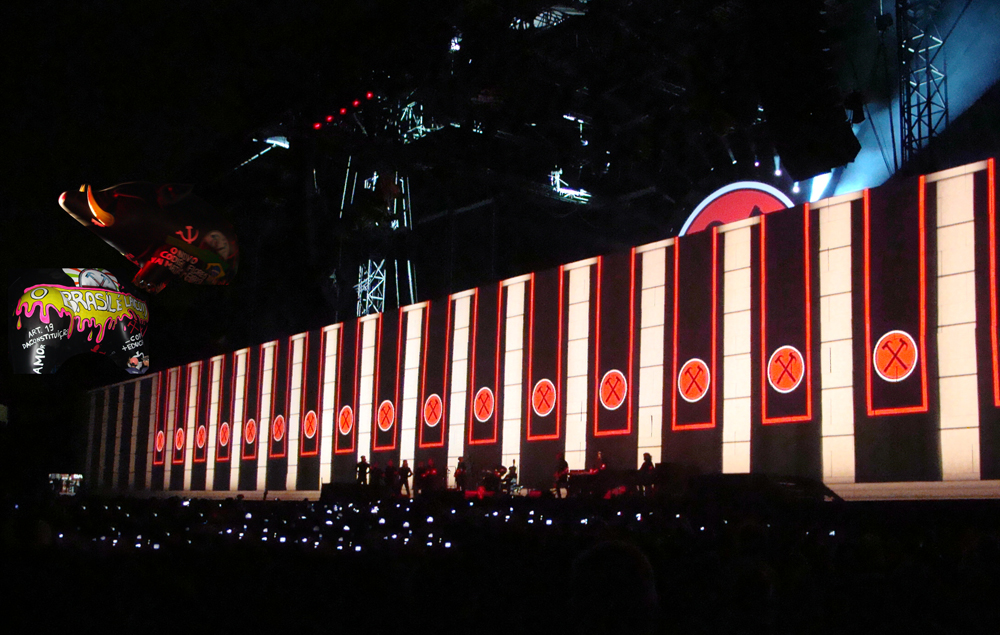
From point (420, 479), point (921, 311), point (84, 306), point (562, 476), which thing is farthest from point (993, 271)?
point (84, 306)

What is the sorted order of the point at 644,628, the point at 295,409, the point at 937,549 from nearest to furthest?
the point at 644,628 < the point at 937,549 < the point at 295,409

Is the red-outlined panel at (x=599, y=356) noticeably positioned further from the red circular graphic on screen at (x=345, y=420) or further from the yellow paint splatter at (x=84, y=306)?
the yellow paint splatter at (x=84, y=306)

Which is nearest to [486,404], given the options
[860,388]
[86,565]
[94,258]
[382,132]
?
[382,132]

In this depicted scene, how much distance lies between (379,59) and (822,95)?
6.33 meters

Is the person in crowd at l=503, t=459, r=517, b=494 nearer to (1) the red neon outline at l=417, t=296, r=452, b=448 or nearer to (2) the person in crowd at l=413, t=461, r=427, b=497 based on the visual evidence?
(2) the person in crowd at l=413, t=461, r=427, b=497

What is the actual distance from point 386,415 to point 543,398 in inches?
221

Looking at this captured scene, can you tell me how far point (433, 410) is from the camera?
22750mm

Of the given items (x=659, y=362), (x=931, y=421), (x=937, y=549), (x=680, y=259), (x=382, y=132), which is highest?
(x=382, y=132)

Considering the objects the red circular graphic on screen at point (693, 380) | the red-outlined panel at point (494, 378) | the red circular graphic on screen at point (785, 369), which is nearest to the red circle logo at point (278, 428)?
the red-outlined panel at point (494, 378)

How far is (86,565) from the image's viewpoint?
371cm

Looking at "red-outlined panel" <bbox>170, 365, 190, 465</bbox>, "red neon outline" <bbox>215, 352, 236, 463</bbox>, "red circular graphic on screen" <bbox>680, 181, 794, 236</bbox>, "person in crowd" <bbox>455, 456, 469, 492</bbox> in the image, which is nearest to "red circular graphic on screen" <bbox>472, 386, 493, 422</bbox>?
"person in crowd" <bbox>455, 456, 469, 492</bbox>

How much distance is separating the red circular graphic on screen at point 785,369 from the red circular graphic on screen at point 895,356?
132cm

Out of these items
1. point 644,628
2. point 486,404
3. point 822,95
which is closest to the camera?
point 644,628

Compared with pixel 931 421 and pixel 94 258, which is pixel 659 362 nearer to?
pixel 931 421
